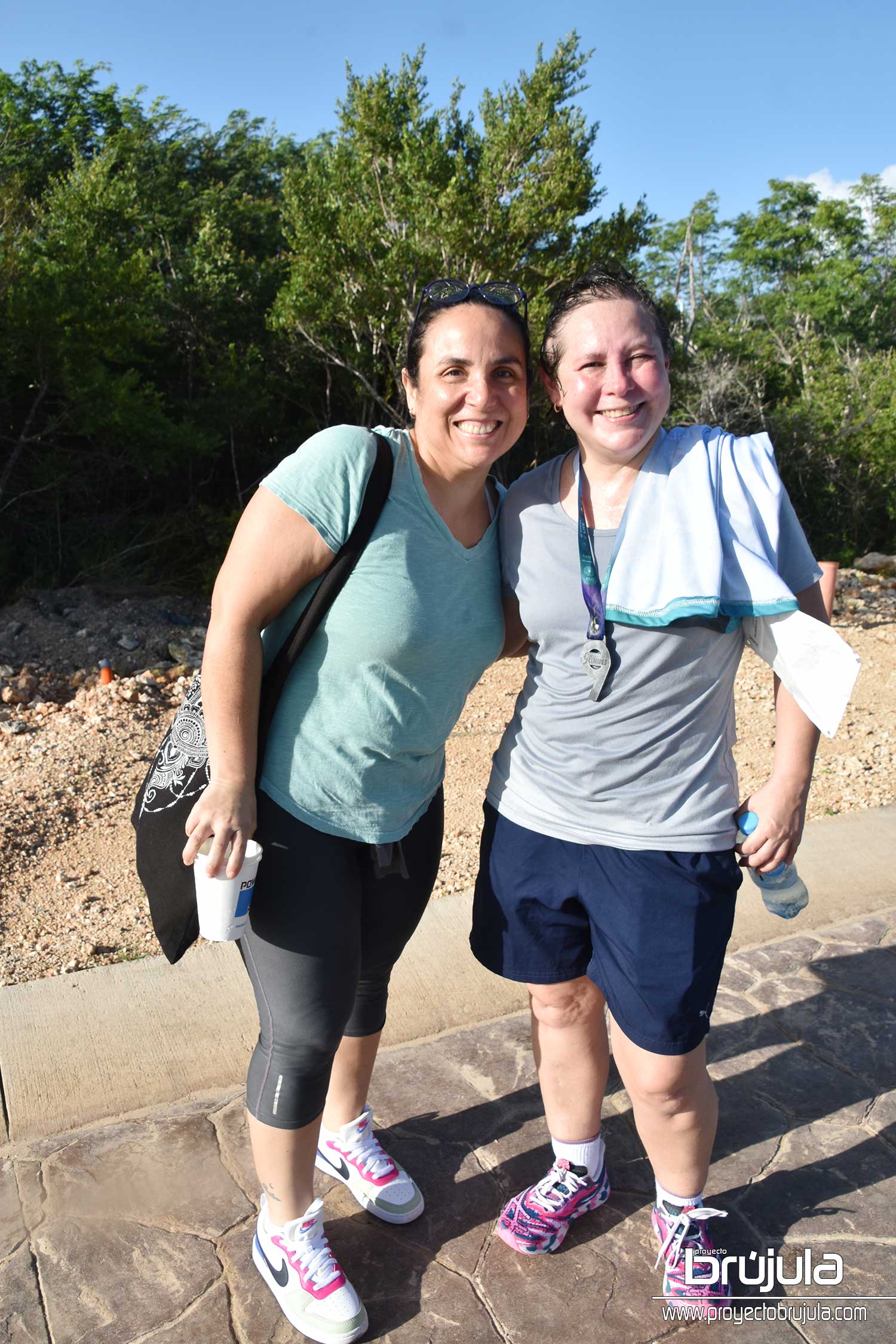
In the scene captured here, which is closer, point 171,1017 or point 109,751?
point 171,1017

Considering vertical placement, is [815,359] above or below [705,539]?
above

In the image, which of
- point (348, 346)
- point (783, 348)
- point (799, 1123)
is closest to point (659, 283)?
point (783, 348)

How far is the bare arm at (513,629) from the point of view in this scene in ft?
6.65

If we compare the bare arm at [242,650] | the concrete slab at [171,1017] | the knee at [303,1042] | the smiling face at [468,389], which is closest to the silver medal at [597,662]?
the smiling face at [468,389]

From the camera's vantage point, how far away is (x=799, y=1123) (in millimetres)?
2533

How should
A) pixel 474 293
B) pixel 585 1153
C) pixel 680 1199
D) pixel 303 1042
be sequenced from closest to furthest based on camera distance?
pixel 303 1042
pixel 474 293
pixel 680 1199
pixel 585 1153

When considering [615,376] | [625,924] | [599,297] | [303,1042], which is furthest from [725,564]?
[303,1042]

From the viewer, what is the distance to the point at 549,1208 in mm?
2125

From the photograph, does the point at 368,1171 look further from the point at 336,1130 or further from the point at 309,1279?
the point at 309,1279

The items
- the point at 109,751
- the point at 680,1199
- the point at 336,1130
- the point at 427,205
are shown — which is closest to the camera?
the point at 680,1199

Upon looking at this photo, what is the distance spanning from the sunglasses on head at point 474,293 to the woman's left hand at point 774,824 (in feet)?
3.37

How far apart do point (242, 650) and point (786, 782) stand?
103 centimetres

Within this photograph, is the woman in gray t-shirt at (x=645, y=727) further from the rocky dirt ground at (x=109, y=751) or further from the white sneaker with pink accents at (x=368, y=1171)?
the rocky dirt ground at (x=109, y=751)

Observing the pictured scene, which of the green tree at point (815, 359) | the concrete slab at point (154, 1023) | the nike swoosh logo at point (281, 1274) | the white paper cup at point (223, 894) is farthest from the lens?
the green tree at point (815, 359)
